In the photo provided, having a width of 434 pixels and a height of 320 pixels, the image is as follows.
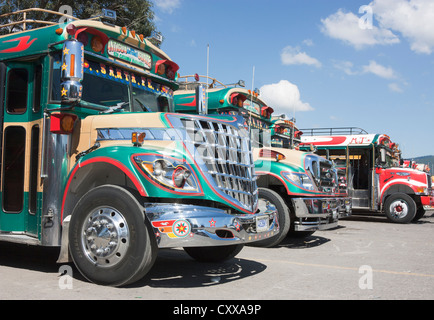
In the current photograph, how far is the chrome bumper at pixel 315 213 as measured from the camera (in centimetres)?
788

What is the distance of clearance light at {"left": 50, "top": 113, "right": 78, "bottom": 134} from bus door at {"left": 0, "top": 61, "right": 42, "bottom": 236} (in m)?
0.32

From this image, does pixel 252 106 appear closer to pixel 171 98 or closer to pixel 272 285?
pixel 171 98

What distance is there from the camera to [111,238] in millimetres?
4637

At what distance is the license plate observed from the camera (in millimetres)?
5121

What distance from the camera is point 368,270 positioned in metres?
6.21

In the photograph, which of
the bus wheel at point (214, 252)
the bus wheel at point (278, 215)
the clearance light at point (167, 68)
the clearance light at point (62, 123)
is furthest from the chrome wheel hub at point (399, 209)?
the clearance light at point (62, 123)

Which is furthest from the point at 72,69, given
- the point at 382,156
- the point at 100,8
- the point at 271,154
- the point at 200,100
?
the point at 100,8

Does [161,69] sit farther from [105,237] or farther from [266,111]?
[266,111]

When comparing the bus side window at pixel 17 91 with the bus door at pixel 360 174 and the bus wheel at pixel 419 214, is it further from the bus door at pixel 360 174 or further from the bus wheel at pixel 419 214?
the bus wheel at pixel 419 214

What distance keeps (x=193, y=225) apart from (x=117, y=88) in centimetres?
229

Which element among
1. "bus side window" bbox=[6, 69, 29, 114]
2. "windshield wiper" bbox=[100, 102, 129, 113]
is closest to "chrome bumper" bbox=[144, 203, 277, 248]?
"windshield wiper" bbox=[100, 102, 129, 113]

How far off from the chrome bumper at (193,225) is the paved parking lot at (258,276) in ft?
1.73

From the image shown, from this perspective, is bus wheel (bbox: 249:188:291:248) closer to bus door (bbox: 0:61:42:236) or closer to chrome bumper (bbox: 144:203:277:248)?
chrome bumper (bbox: 144:203:277:248)
